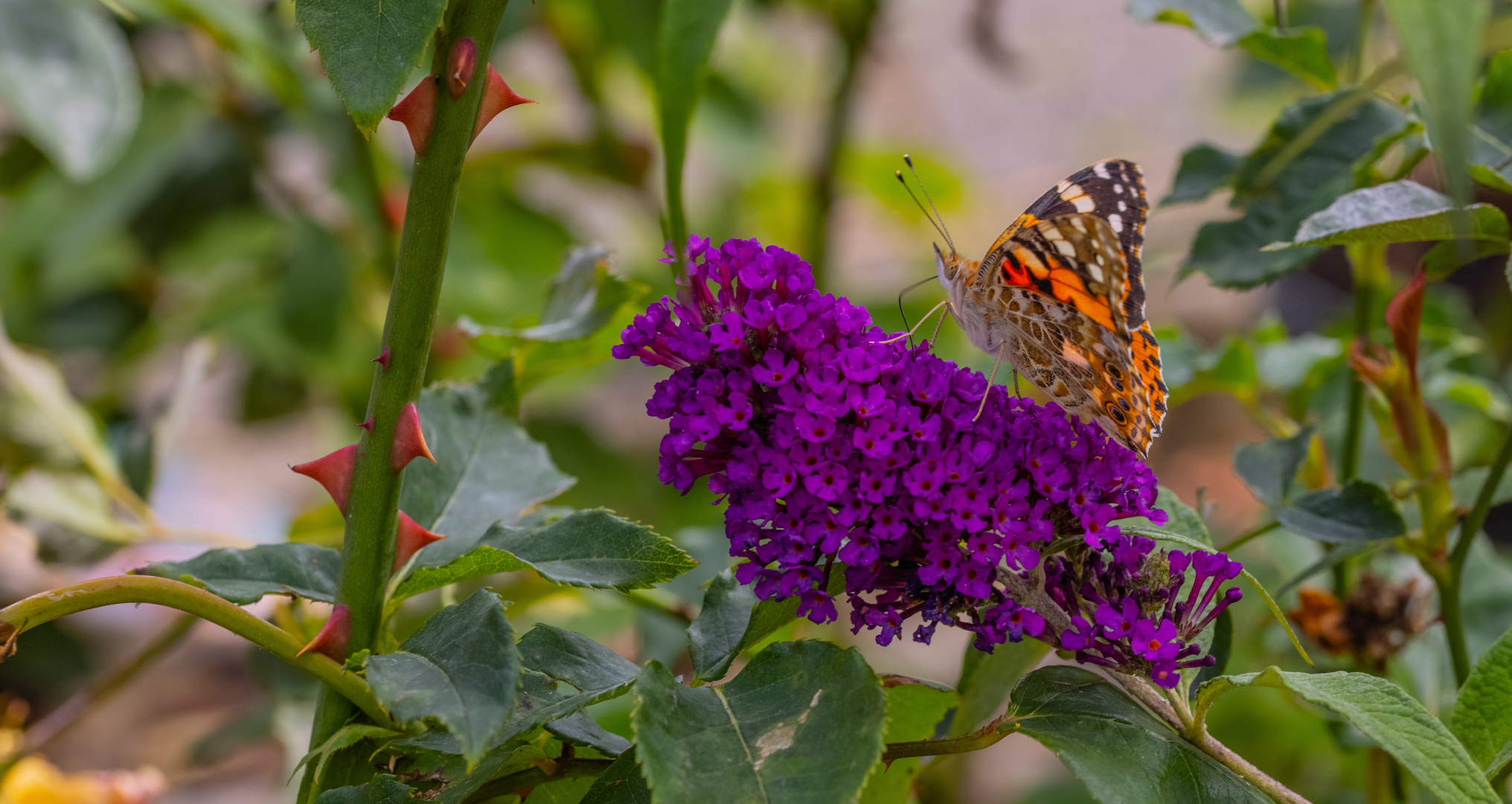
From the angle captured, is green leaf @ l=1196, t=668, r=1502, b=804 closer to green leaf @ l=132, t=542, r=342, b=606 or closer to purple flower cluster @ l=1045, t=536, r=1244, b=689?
purple flower cluster @ l=1045, t=536, r=1244, b=689

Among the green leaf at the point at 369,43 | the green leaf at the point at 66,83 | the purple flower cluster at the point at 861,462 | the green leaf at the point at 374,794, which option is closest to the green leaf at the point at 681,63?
the purple flower cluster at the point at 861,462

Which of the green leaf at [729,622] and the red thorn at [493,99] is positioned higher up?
the red thorn at [493,99]

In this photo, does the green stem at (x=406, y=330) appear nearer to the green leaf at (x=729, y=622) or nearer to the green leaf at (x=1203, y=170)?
the green leaf at (x=729, y=622)

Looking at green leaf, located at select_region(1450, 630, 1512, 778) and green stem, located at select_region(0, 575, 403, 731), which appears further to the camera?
green leaf, located at select_region(1450, 630, 1512, 778)

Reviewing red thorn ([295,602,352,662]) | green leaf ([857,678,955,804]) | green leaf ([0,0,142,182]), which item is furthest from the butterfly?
green leaf ([0,0,142,182])

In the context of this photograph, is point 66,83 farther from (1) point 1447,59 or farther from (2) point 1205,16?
(1) point 1447,59

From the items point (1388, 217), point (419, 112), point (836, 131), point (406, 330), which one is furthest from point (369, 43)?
point (836, 131)

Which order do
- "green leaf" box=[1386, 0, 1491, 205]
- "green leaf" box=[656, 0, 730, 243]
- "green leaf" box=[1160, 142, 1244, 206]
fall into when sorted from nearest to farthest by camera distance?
"green leaf" box=[1386, 0, 1491, 205] → "green leaf" box=[656, 0, 730, 243] → "green leaf" box=[1160, 142, 1244, 206]

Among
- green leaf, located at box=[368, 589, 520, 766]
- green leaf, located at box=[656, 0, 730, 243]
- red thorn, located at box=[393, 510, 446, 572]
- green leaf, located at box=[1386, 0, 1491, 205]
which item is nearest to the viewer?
green leaf, located at box=[1386, 0, 1491, 205]
